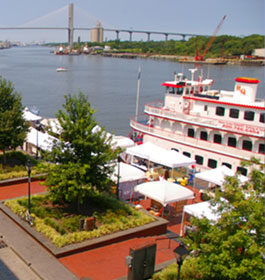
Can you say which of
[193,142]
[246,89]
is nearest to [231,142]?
[193,142]

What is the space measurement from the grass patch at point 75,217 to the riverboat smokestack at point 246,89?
13.0m

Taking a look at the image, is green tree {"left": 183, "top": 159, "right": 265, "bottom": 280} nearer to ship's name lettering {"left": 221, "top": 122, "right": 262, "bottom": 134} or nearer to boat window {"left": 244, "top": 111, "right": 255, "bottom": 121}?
ship's name lettering {"left": 221, "top": 122, "right": 262, "bottom": 134}

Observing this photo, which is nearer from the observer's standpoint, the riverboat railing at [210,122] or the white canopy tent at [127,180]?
the white canopy tent at [127,180]

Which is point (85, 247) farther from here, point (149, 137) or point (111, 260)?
point (149, 137)

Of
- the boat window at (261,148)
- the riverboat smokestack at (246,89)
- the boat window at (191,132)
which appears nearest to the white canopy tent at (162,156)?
the boat window at (191,132)

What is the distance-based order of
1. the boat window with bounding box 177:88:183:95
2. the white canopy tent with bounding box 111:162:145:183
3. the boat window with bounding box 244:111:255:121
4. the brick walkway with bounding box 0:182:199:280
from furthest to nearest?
the boat window with bounding box 177:88:183:95
the boat window with bounding box 244:111:255:121
the white canopy tent with bounding box 111:162:145:183
the brick walkway with bounding box 0:182:199:280

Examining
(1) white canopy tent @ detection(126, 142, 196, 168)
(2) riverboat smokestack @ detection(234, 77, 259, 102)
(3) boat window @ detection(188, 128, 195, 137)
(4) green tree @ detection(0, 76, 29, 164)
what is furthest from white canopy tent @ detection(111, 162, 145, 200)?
(2) riverboat smokestack @ detection(234, 77, 259, 102)

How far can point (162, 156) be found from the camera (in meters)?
21.0

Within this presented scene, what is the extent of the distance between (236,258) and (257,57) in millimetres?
162147

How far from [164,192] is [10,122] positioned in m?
8.82

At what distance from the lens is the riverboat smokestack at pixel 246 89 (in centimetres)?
2430

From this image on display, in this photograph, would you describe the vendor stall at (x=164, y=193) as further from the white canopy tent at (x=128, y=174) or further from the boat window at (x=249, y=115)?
the boat window at (x=249, y=115)

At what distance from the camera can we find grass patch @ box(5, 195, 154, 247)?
41.8ft

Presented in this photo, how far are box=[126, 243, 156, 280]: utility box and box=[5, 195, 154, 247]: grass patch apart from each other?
340cm
